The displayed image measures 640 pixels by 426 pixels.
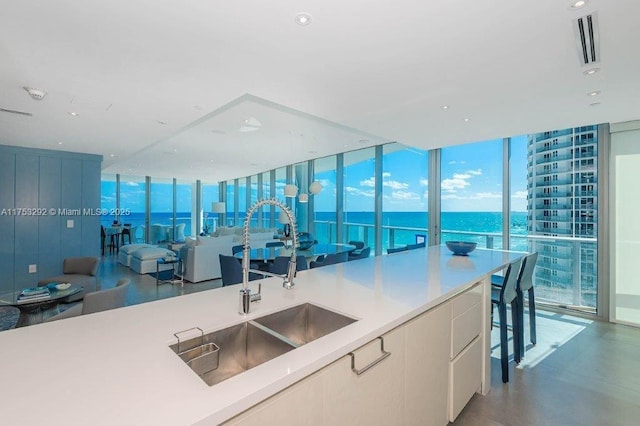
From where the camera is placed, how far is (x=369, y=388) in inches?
47.1

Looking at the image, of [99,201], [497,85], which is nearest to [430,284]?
[497,85]

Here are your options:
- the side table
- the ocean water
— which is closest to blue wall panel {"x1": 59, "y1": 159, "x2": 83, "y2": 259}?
the side table

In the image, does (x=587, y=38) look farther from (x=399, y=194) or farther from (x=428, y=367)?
(x=399, y=194)

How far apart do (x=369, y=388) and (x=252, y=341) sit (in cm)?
54

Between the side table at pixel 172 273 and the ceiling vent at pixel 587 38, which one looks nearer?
the ceiling vent at pixel 587 38

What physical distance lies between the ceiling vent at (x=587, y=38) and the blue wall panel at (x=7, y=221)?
7672 mm

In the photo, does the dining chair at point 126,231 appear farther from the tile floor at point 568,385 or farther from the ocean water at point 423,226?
the tile floor at point 568,385

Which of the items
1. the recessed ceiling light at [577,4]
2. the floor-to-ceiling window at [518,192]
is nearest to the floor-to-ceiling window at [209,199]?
the floor-to-ceiling window at [518,192]

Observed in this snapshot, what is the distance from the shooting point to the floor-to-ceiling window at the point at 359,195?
6.70m

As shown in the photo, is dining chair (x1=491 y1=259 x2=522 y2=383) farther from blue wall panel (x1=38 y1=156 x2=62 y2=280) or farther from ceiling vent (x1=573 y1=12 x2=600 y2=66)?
blue wall panel (x1=38 y1=156 x2=62 y2=280)

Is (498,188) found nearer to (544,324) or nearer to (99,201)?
(544,324)

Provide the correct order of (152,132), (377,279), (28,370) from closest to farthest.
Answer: (28,370) → (377,279) → (152,132)

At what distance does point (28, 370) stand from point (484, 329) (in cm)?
258

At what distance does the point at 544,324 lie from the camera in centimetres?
373
